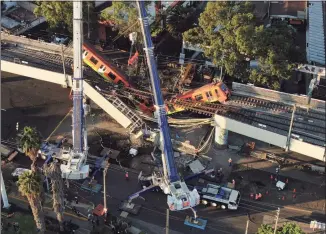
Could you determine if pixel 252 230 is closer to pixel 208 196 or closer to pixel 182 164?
pixel 208 196

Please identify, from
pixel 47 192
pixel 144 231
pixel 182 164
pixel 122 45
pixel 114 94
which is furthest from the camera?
pixel 122 45

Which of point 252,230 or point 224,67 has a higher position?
point 224,67

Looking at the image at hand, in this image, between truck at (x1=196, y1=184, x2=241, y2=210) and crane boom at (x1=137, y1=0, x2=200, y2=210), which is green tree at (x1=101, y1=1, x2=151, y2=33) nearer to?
crane boom at (x1=137, y1=0, x2=200, y2=210)

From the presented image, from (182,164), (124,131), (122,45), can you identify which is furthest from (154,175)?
(122,45)

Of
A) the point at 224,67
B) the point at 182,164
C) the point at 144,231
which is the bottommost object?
the point at 144,231

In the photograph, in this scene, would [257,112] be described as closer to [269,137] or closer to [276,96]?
[276,96]

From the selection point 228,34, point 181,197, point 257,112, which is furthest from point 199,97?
point 181,197
